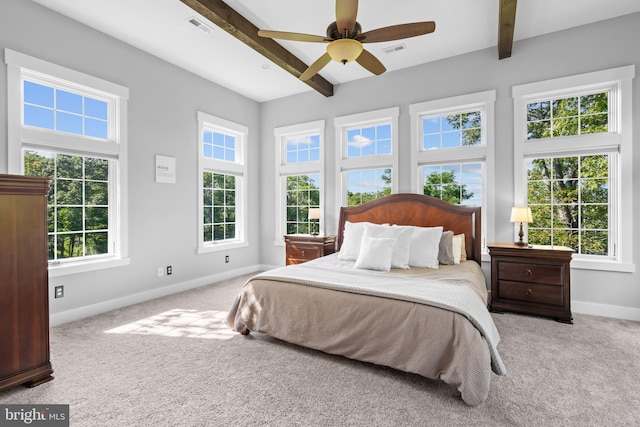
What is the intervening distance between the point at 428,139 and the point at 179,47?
11.4 ft

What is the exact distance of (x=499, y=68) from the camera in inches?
156

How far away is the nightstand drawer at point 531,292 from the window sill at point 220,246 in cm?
390

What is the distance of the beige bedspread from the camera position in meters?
1.93

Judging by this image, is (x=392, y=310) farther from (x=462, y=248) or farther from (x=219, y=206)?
(x=219, y=206)

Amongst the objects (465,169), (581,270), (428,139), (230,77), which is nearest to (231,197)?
(230,77)

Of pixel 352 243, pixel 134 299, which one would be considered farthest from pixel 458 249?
pixel 134 299

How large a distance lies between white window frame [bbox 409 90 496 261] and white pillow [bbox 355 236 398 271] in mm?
1467

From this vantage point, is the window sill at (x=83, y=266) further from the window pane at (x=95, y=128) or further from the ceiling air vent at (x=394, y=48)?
the ceiling air vent at (x=394, y=48)

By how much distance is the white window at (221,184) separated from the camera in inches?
191

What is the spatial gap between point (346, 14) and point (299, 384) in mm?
2655

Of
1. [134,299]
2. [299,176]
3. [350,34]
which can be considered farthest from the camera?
[299,176]

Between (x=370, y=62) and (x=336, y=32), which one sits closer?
(x=336, y=32)

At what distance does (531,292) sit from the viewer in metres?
3.42

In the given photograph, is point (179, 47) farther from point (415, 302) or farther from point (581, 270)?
point (581, 270)
